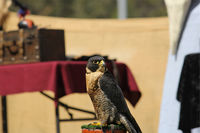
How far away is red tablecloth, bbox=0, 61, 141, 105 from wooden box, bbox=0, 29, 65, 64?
0.15 metres

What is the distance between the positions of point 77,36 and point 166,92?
7.08 feet

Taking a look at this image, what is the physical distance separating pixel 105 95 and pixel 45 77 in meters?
0.90

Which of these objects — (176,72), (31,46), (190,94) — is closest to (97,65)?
(31,46)

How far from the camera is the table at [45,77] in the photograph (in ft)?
13.0

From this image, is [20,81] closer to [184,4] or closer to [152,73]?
[184,4]

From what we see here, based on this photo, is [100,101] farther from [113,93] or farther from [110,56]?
[110,56]

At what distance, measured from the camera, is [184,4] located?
473 cm

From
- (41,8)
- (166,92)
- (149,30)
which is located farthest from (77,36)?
(41,8)

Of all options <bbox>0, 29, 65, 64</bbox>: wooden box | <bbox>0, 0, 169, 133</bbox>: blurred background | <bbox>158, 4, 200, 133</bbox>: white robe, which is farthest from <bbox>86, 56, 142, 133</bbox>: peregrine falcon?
<bbox>0, 0, 169, 133</bbox>: blurred background

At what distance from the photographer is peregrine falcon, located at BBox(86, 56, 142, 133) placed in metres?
3.20

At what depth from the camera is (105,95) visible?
326cm

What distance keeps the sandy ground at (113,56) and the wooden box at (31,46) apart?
2.17 metres

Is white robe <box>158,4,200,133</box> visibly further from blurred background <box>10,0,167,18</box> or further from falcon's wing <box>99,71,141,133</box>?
blurred background <box>10,0,167,18</box>

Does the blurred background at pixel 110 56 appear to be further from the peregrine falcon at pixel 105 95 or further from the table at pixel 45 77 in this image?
the peregrine falcon at pixel 105 95
